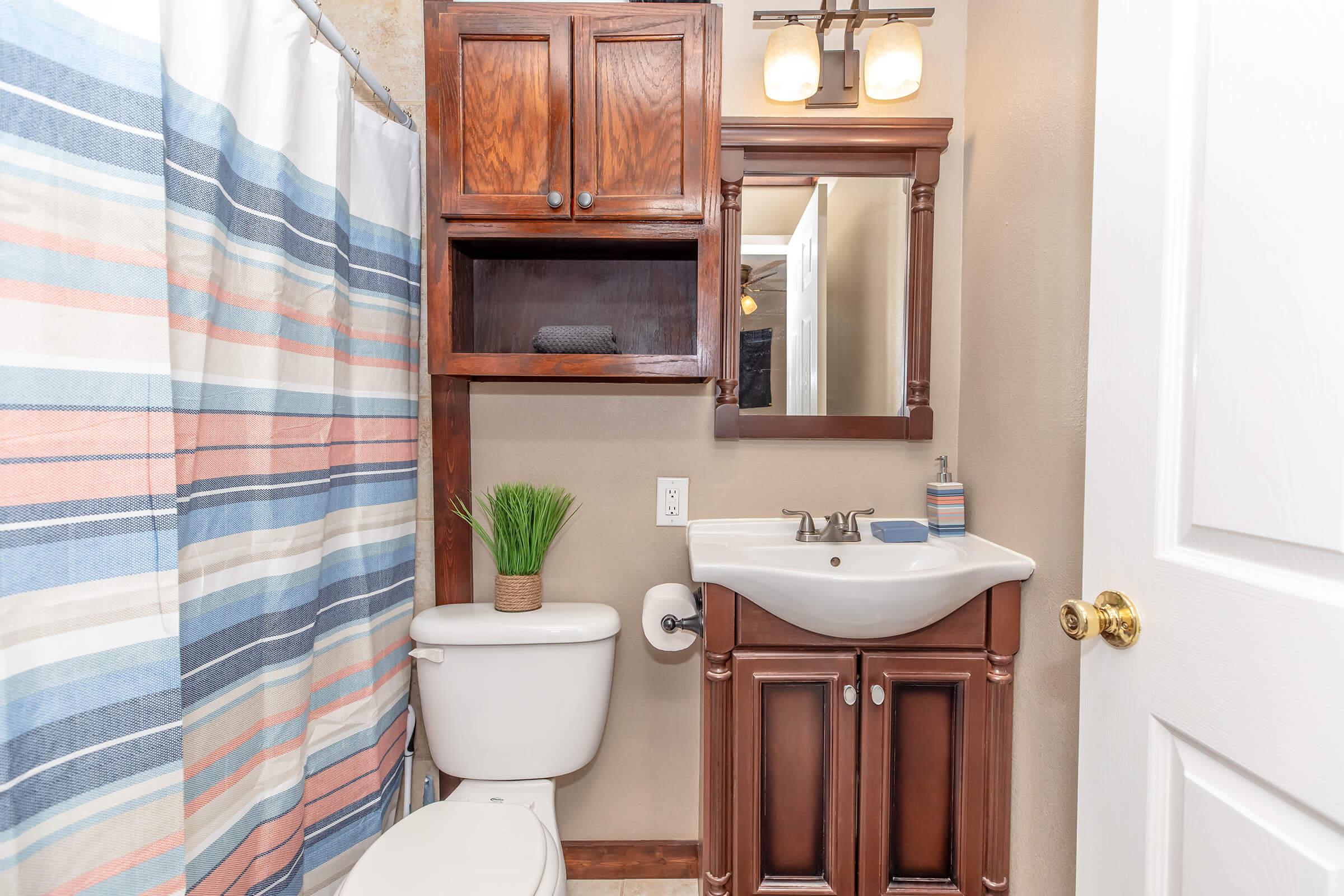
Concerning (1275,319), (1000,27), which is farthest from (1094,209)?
(1000,27)

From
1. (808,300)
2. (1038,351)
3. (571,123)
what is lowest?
(1038,351)

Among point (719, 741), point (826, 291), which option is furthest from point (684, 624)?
point (826, 291)

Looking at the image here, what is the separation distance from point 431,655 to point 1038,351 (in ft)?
4.54

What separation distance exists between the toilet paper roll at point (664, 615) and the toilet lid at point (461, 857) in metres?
0.42

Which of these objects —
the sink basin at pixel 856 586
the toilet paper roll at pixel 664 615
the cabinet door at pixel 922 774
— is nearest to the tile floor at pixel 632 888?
the cabinet door at pixel 922 774

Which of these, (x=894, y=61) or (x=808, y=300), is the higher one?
(x=894, y=61)

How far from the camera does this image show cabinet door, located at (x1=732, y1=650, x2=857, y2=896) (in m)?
1.25

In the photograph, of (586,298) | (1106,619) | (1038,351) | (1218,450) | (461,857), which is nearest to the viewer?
(1218,450)

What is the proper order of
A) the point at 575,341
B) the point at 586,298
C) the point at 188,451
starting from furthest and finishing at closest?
the point at 586,298 < the point at 575,341 < the point at 188,451

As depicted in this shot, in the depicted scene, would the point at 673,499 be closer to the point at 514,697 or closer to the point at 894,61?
the point at 514,697

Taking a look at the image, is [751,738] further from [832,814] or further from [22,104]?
[22,104]

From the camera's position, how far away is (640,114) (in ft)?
4.33

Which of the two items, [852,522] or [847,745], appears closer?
[847,745]

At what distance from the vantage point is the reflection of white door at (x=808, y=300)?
1.58 metres
